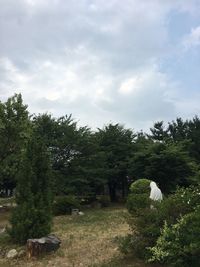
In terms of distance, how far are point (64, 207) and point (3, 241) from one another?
8425 millimetres

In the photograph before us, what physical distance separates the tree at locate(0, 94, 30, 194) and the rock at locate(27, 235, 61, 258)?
10.3 m

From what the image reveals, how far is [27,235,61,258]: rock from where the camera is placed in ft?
40.6

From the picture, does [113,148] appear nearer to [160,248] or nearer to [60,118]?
[60,118]

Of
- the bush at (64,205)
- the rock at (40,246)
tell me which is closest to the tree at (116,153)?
the bush at (64,205)

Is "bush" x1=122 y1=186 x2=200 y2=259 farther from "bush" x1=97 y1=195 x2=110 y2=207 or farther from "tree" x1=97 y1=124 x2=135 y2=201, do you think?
"tree" x1=97 y1=124 x2=135 y2=201

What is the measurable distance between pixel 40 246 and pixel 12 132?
439 inches

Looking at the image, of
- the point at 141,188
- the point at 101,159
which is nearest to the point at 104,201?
the point at 101,159

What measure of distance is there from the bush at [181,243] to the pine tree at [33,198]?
14.2 feet

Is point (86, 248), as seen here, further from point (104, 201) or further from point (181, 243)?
point (104, 201)

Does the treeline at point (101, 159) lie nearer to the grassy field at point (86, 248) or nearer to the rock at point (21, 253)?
the grassy field at point (86, 248)

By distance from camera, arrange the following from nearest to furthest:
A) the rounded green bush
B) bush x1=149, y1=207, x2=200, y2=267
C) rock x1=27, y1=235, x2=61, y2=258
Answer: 1. bush x1=149, y1=207, x2=200, y2=267
2. rock x1=27, y1=235, x2=61, y2=258
3. the rounded green bush

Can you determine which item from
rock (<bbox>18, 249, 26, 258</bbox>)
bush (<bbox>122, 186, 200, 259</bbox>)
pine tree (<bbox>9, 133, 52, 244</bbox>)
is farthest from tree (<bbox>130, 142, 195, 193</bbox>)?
bush (<bbox>122, 186, 200, 259</bbox>)

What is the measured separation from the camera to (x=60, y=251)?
41.3 feet

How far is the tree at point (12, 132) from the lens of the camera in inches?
894
